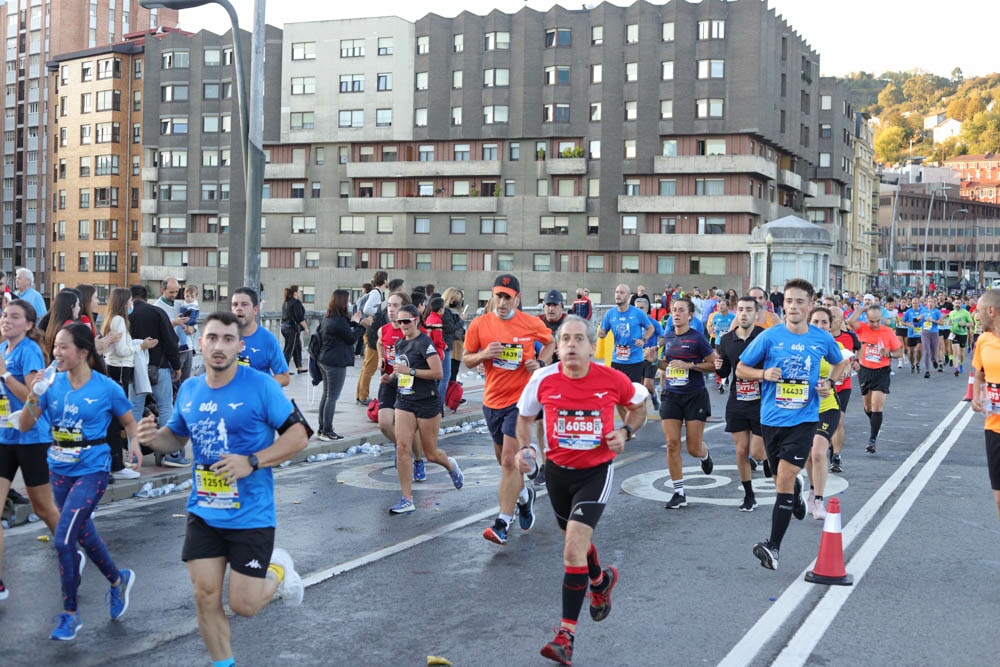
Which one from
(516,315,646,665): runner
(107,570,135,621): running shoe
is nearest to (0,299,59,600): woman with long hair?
(107,570,135,621): running shoe

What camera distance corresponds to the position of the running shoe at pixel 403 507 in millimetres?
9719

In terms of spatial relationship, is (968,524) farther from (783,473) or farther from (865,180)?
(865,180)

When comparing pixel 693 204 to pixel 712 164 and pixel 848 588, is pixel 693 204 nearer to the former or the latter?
pixel 712 164

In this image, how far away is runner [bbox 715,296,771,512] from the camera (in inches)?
398

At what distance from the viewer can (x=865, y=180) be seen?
359ft

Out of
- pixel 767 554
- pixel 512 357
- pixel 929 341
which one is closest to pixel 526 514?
pixel 512 357

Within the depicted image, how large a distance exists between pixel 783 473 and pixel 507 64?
66.6m

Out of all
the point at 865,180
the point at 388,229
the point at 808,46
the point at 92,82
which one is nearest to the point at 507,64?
the point at 388,229

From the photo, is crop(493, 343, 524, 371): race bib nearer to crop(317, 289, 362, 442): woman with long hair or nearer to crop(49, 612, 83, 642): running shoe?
crop(49, 612, 83, 642): running shoe

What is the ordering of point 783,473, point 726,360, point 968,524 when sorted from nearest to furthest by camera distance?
point 783,473, point 968,524, point 726,360

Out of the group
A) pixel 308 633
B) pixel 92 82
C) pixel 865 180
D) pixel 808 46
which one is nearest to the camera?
pixel 308 633

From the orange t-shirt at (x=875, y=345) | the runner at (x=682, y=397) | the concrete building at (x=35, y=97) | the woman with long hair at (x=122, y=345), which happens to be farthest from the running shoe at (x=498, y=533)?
the concrete building at (x=35, y=97)

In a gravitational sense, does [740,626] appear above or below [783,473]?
below

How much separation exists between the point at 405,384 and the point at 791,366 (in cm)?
347
